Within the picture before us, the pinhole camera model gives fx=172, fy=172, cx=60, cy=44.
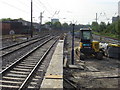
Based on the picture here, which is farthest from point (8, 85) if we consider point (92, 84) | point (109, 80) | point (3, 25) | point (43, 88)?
point (3, 25)

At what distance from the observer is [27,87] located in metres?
7.23

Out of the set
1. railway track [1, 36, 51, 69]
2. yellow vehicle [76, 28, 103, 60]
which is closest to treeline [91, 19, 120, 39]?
yellow vehicle [76, 28, 103, 60]

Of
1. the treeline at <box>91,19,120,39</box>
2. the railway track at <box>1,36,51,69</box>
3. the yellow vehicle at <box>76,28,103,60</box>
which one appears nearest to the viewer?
the railway track at <box>1,36,51,69</box>

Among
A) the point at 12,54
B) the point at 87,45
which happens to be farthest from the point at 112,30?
the point at 12,54

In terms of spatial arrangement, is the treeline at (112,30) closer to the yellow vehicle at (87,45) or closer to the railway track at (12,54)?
the yellow vehicle at (87,45)

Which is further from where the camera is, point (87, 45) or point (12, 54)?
point (87, 45)

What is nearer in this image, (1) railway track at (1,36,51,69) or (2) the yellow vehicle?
(1) railway track at (1,36,51,69)

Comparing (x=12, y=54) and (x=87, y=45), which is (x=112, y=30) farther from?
(x=12, y=54)

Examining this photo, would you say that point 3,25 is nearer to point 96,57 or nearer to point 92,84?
point 96,57

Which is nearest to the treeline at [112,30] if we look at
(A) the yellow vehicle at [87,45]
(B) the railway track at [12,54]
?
(A) the yellow vehicle at [87,45]

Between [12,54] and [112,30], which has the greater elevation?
[112,30]

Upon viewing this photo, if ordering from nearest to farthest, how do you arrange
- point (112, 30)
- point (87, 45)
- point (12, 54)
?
point (12, 54) → point (87, 45) → point (112, 30)

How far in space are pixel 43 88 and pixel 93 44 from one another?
11.0m

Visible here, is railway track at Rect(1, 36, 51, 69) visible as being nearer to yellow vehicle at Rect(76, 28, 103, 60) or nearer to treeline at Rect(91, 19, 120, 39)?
yellow vehicle at Rect(76, 28, 103, 60)
